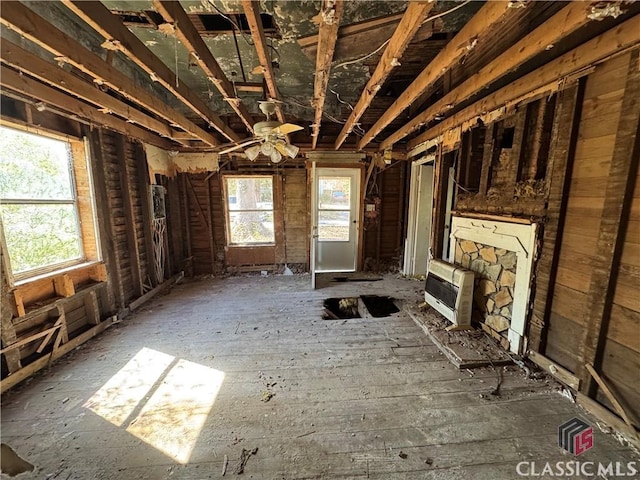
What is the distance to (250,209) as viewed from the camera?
5.25 meters

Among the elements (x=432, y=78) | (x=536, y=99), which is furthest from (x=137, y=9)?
(x=536, y=99)

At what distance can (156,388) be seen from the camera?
A: 2082 mm

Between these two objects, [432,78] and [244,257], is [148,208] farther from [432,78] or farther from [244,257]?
[432,78]

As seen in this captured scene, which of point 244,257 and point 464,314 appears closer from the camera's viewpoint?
point 464,314

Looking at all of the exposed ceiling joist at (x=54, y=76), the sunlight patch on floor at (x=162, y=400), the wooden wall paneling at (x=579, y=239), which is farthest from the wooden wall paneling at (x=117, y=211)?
the wooden wall paneling at (x=579, y=239)

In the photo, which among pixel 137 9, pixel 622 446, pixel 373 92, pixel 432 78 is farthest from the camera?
pixel 373 92

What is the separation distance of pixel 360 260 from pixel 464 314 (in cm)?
253

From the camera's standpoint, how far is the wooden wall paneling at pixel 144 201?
390 centimetres

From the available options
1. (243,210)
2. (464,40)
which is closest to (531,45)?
(464,40)

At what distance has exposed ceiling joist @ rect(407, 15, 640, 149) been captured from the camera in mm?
1483

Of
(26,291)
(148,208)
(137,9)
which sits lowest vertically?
(26,291)

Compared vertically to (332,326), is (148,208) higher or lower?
higher

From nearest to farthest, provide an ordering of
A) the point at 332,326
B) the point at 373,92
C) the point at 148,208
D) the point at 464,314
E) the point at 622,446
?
the point at 622,446 < the point at 373,92 < the point at 464,314 < the point at 332,326 < the point at 148,208

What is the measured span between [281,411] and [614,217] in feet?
8.33
